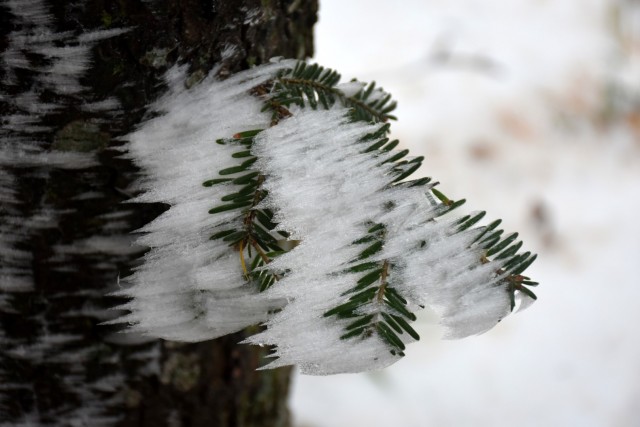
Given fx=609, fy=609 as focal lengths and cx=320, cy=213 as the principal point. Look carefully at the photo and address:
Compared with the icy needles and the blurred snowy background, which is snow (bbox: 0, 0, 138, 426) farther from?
the blurred snowy background

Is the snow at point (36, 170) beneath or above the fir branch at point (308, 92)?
beneath

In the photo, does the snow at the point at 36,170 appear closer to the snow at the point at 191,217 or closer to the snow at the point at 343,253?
the snow at the point at 191,217

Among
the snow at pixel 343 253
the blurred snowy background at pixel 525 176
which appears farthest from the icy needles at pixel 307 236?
the blurred snowy background at pixel 525 176

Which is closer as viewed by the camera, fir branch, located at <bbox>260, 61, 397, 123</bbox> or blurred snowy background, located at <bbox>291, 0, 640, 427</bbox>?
fir branch, located at <bbox>260, 61, 397, 123</bbox>

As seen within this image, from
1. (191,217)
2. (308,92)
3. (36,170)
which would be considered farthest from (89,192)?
(308,92)

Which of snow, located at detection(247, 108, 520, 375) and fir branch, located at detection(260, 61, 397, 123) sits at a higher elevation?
fir branch, located at detection(260, 61, 397, 123)

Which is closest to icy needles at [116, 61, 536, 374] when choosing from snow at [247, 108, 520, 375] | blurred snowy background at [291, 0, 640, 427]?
snow at [247, 108, 520, 375]

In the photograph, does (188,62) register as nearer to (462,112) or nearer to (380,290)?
(380,290)
